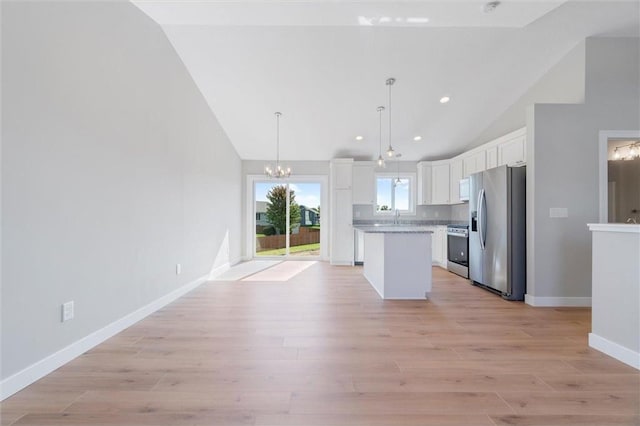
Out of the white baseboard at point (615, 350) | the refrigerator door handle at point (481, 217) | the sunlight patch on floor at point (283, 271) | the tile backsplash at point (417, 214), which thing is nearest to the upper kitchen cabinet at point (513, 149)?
the refrigerator door handle at point (481, 217)

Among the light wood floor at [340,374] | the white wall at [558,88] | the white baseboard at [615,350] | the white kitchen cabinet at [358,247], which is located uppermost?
the white wall at [558,88]

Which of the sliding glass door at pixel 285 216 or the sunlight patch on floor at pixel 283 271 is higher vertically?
the sliding glass door at pixel 285 216

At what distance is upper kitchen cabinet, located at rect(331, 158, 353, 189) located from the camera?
6.32 metres

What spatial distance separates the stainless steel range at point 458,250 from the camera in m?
4.78

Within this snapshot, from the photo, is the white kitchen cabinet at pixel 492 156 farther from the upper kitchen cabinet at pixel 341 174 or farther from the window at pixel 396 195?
the upper kitchen cabinet at pixel 341 174

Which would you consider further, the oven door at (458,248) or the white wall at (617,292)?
the oven door at (458,248)

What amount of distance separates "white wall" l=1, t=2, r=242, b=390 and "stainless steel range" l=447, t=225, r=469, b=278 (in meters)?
4.52

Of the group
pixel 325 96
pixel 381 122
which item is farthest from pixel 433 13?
pixel 381 122

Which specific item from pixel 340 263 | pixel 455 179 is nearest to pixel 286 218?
pixel 340 263

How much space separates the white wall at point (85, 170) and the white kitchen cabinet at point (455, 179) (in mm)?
5151

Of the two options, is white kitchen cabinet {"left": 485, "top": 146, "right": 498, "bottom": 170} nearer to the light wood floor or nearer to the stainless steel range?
the stainless steel range

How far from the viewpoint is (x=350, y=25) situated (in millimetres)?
3262

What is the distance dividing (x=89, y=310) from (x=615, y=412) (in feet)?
11.8

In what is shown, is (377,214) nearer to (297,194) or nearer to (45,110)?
(297,194)
